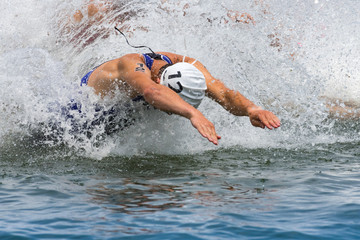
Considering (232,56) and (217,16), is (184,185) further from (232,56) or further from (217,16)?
(217,16)

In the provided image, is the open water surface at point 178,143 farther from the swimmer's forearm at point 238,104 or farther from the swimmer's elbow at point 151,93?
the swimmer's elbow at point 151,93

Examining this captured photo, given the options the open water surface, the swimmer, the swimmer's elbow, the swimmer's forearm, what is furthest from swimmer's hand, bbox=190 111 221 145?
the swimmer's forearm

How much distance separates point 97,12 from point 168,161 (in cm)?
515

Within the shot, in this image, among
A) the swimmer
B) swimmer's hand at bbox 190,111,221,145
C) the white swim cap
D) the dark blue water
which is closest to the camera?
the dark blue water

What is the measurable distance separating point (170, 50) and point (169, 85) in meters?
4.02

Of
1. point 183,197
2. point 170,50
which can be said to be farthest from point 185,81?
point 170,50

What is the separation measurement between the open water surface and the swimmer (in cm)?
46

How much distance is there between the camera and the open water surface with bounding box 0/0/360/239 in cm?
450

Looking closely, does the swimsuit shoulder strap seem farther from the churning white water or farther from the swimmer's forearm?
the swimmer's forearm

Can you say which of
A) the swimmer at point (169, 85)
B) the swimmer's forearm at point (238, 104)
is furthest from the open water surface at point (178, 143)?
the swimmer's forearm at point (238, 104)

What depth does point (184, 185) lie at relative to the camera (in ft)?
18.5

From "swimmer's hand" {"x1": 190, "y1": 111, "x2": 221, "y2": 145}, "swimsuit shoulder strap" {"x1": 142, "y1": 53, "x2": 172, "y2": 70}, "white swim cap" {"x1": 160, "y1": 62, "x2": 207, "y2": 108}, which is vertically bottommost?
"swimmer's hand" {"x1": 190, "y1": 111, "x2": 221, "y2": 145}

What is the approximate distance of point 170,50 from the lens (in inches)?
424

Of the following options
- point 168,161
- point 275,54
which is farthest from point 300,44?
point 168,161
